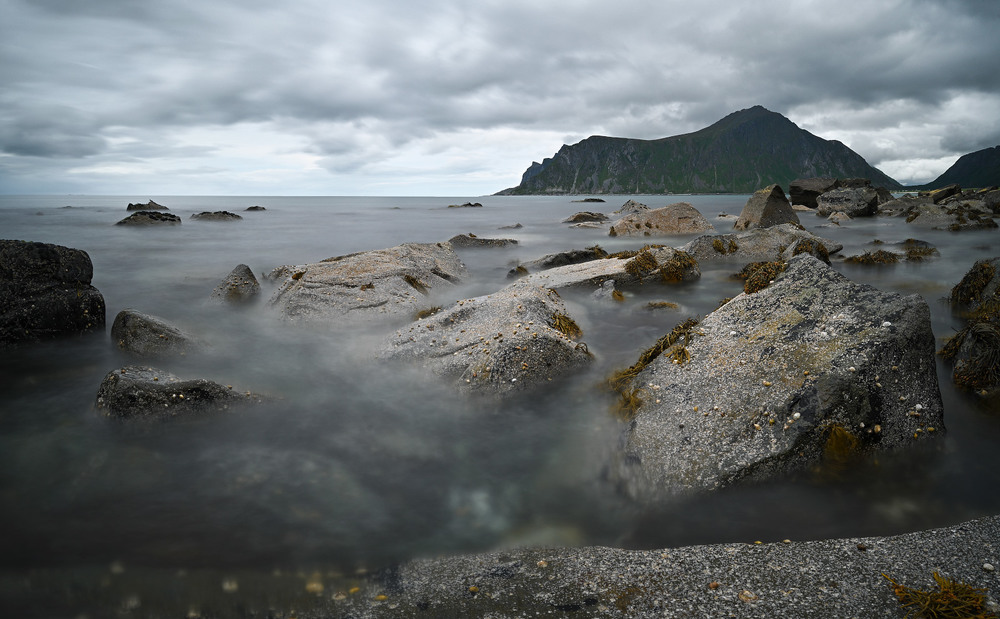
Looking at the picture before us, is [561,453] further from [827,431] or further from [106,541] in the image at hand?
[106,541]

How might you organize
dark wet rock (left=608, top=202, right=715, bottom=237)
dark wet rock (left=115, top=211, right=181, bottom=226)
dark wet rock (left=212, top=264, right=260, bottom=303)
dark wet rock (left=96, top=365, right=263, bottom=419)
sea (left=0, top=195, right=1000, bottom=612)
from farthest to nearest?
dark wet rock (left=115, top=211, right=181, bottom=226) < dark wet rock (left=608, top=202, right=715, bottom=237) < dark wet rock (left=212, top=264, right=260, bottom=303) < dark wet rock (left=96, top=365, right=263, bottom=419) < sea (left=0, top=195, right=1000, bottom=612)

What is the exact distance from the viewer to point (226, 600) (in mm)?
3023

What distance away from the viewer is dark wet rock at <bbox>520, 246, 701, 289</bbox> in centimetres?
1060

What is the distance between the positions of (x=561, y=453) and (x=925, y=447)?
2968mm

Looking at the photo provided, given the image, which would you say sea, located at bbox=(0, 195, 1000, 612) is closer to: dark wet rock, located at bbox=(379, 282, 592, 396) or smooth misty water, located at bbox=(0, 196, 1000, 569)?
smooth misty water, located at bbox=(0, 196, 1000, 569)

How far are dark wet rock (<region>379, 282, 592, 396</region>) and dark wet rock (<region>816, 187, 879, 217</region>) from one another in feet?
111

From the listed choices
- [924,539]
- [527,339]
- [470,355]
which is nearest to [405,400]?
[470,355]

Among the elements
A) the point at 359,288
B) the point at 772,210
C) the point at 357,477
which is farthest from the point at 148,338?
the point at 772,210

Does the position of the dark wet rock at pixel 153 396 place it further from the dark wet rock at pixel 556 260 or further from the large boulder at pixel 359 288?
the dark wet rock at pixel 556 260

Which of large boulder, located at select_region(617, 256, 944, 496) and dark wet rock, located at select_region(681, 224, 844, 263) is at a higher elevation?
dark wet rock, located at select_region(681, 224, 844, 263)

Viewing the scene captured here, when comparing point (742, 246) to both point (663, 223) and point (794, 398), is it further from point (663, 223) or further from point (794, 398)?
point (794, 398)

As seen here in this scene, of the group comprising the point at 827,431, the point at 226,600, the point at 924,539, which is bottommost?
the point at 226,600

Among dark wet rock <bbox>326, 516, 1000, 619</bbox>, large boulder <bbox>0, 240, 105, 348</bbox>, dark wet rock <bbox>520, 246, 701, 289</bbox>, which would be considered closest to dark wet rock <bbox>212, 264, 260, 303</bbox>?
large boulder <bbox>0, 240, 105, 348</bbox>

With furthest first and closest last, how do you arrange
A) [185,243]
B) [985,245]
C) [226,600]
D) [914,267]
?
[185,243], [985,245], [914,267], [226,600]
